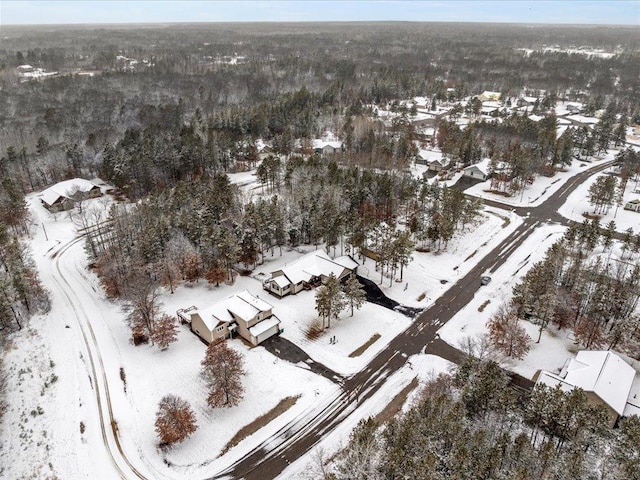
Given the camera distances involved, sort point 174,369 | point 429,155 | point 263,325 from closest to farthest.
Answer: point 174,369, point 263,325, point 429,155

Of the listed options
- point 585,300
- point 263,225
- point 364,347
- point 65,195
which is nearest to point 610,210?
point 585,300

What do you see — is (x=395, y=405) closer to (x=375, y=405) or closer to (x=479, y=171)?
(x=375, y=405)

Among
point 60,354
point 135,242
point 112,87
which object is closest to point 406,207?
point 135,242

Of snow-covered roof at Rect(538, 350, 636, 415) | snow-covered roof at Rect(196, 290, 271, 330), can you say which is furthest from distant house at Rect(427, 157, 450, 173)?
snow-covered roof at Rect(196, 290, 271, 330)

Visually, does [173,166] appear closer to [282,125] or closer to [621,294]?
[282,125]

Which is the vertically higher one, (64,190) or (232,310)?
(64,190)

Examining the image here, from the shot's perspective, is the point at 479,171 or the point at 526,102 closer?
the point at 479,171

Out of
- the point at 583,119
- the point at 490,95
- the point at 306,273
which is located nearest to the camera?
the point at 306,273

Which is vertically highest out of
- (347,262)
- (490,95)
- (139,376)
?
(490,95)
